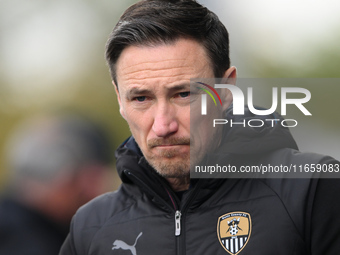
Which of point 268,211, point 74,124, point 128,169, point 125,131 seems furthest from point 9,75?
point 268,211

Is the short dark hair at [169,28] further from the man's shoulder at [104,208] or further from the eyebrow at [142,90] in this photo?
the man's shoulder at [104,208]

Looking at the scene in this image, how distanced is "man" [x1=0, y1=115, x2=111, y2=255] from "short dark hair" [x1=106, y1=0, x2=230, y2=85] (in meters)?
1.56

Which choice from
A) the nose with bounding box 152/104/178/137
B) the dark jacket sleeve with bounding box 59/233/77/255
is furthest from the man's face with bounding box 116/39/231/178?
the dark jacket sleeve with bounding box 59/233/77/255

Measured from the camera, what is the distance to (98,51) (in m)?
7.16

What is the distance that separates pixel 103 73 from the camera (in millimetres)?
6918

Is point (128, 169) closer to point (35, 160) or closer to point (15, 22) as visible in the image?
point (35, 160)

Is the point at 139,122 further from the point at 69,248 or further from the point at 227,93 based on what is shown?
the point at 69,248

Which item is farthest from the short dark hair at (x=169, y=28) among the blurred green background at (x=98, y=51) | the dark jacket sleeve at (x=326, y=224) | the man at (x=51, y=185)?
the blurred green background at (x=98, y=51)

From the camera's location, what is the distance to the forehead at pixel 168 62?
2.22 metres

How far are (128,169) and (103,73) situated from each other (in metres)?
4.68

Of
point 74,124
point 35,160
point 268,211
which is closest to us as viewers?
point 268,211

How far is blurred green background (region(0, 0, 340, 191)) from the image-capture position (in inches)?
258

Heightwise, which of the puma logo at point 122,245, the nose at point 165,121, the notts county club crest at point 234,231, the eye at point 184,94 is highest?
the eye at point 184,94

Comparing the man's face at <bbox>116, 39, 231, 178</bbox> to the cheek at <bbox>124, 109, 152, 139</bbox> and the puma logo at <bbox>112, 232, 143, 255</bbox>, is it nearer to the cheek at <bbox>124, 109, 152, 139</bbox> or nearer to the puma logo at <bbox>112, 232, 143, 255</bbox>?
the cheek at <bbox>124, 109, 152, 139</bbox>
